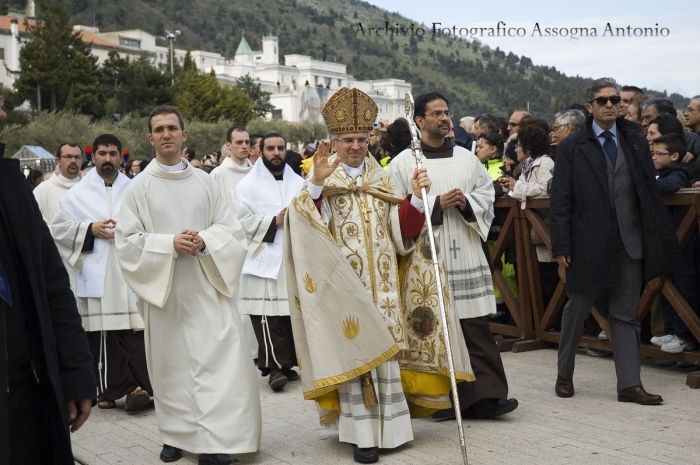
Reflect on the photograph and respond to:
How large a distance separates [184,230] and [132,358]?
2.08m

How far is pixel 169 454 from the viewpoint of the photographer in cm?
598

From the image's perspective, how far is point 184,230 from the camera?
609cm

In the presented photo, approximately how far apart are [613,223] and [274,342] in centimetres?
306

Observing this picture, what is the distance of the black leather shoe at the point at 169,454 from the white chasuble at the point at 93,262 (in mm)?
1954

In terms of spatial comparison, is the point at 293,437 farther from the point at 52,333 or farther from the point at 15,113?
the point at 15,113

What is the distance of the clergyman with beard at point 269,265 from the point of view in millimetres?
8343

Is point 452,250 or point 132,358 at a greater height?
point 452,250

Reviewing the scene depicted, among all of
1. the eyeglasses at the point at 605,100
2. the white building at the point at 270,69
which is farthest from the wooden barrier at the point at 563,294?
the white building at the point at 270,69

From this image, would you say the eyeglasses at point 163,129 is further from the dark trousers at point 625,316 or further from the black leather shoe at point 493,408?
the dark trousers at point 625,316

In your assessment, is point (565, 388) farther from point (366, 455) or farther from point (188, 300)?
point (188, 300)

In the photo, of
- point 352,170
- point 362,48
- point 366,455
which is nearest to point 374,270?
point 352,170

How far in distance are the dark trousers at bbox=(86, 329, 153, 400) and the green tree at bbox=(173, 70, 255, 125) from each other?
66.4m

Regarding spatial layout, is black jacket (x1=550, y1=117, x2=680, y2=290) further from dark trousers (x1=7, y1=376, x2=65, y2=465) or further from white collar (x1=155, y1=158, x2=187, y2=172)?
dark trousers (x1=7, y1=376, x2=65, y2=465)

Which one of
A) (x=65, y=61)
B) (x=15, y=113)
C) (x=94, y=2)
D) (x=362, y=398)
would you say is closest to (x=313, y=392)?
(x=362, y=398)
